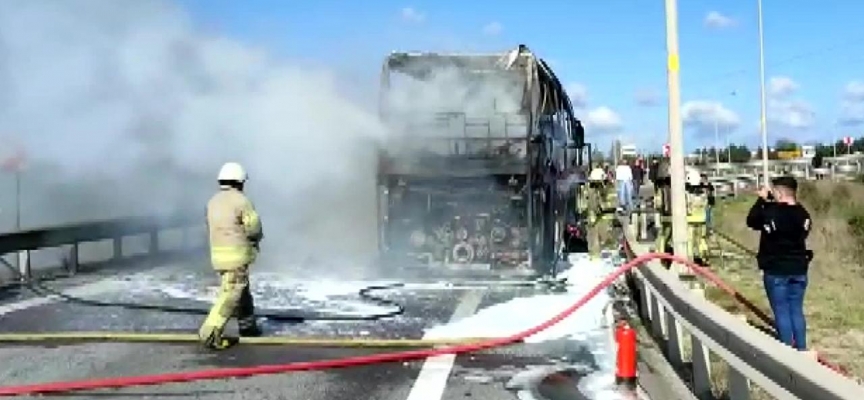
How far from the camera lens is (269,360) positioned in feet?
26.1

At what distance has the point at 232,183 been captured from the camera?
891 cm

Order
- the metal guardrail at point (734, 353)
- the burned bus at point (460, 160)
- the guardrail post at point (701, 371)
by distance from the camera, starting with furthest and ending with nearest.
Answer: the burned bus at point (460, 160)
the guardrail post at point (701, 371)
the metal guardrail at point (734, 353)

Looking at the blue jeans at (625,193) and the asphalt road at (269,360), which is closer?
the asphalt road at (269,360)

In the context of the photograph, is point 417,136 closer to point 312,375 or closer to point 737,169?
point 312,375

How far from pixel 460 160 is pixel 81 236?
5.86 meters

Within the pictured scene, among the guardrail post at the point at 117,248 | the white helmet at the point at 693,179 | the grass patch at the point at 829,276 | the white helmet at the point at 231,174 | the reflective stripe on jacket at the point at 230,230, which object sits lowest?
the grass patch at the point at 829,276

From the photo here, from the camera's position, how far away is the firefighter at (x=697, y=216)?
51.8 feet

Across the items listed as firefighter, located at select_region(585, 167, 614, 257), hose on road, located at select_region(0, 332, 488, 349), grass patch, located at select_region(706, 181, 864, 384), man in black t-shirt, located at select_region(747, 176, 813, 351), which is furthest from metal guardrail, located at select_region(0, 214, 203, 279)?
man in black t-shirt, located at select_region(747, 176, 813, 351)

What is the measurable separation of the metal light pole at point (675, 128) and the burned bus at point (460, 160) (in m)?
2.68

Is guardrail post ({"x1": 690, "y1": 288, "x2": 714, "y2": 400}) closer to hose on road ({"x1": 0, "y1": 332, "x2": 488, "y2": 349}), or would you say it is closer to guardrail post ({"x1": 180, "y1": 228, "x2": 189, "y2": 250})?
hose on road ({"x1": 0, "y1": 332, "x2": 488, "y2": 349})

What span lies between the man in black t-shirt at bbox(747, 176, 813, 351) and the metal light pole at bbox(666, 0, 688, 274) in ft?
9.87

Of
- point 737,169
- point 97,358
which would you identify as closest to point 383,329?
point 97,358

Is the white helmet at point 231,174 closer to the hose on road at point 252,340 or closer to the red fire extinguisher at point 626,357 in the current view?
the hose on road at point 252,340

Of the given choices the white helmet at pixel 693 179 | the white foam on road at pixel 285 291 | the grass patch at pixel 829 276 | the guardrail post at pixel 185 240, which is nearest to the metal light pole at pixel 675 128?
the grass patch at pixel 829 276
